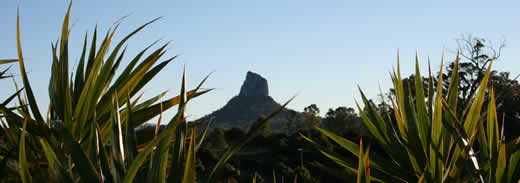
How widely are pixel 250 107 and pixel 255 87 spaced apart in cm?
2954

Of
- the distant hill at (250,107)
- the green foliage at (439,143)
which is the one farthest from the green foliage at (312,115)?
the green foliage at (439,143)

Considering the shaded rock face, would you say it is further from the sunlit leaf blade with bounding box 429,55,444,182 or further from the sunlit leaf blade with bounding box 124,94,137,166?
the sunlit leaf blade with bounding box 124,94,137,166

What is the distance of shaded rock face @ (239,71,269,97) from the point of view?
586ft

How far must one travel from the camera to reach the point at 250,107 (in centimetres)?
15275

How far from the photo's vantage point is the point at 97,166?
4.60ft

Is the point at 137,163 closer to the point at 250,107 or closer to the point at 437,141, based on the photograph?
the point at 437,141

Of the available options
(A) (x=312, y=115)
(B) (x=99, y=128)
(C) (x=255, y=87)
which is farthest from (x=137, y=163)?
(C) (x=255, y=87)

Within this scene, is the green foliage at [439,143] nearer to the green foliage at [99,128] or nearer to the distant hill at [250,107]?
the green foliage at [99,128]

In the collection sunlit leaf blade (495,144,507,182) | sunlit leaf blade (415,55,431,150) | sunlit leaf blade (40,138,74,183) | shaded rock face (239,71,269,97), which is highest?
shaded rock face (239,71,269,97)

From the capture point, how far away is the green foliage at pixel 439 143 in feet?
7.51

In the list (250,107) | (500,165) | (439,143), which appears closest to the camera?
(500,165)

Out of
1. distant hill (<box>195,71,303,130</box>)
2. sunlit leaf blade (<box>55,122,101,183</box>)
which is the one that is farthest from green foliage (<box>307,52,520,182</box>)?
distant hill (<box>195,71,303,130</box>)

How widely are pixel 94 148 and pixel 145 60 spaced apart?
53.3 inches

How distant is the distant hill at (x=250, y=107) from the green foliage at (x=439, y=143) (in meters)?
120
